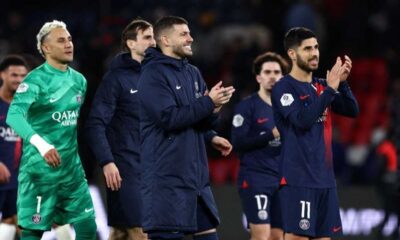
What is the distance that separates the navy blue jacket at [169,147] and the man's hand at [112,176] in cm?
101

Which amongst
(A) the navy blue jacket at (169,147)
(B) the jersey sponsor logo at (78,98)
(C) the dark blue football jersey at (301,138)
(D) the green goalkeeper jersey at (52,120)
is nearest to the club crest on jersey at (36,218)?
(D) the green goalkeeper jersey at (52,120)

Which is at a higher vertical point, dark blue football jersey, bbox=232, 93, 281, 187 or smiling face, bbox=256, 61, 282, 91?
smiling face, bbox=256, 61, 282, 91

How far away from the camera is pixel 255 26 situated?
58.6 feet

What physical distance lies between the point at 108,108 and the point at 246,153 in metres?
1.89

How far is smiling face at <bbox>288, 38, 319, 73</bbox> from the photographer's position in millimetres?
8625

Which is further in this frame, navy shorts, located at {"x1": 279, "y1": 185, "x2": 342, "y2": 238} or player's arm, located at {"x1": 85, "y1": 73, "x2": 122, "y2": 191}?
player's arm, located at {"x1": 85, "y1": 73, "x2": 122, "y2": 191}

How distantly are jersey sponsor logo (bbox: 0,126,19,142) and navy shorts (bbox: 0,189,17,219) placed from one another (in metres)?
0.51

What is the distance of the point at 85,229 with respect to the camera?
29.2 ft

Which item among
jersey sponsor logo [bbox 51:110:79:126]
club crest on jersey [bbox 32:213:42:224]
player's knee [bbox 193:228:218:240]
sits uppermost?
jersey sponsor logo [bbox 51:110:79:126]

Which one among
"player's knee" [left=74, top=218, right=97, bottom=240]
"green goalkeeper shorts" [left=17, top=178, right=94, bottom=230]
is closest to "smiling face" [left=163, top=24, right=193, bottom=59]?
"green goalkeeper shorts" [left=17, top=178, right=94, bottom=230]

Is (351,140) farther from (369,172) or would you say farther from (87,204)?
(87,204)

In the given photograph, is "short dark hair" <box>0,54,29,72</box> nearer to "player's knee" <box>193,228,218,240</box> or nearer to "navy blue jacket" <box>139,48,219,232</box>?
"navy blue jacket" <box>139,48,219,232</box>

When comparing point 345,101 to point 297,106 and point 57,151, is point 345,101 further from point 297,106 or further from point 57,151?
point 57,151

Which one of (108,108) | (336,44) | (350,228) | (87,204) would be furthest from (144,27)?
(336,44)
